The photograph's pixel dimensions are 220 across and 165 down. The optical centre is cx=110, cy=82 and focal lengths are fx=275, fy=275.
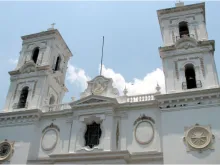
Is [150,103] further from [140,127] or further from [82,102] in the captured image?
[82,102]

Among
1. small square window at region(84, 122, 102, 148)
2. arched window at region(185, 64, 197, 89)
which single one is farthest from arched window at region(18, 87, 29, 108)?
arched window at region(185, 64, 197, 89)

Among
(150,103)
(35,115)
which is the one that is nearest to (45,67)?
(35,115)

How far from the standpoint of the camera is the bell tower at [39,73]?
23.7m

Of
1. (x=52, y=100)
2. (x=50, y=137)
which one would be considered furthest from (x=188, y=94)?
(x=52, y=100)

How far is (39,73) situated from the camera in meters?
24.5

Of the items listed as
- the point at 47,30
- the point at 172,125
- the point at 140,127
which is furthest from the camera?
the point at 47,30

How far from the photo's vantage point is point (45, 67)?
24.4 m

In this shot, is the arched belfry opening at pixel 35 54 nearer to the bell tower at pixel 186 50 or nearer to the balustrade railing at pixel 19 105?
the balustrade railing at pixel 19 105

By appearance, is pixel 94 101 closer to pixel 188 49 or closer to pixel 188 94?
pixel 188 94

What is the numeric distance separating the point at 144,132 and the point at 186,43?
311 inches

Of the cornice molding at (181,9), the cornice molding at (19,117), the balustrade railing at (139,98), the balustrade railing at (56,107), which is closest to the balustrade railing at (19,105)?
the cornice molding at (19,117)

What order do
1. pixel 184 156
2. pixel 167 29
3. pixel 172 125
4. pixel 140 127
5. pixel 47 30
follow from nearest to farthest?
pixel 184 156, pixel 172 125, pixel 140 127, pixel 167 29, pixel 47 30

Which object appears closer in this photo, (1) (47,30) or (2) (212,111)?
(2) (212,111)

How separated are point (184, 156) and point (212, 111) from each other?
11.4ft
